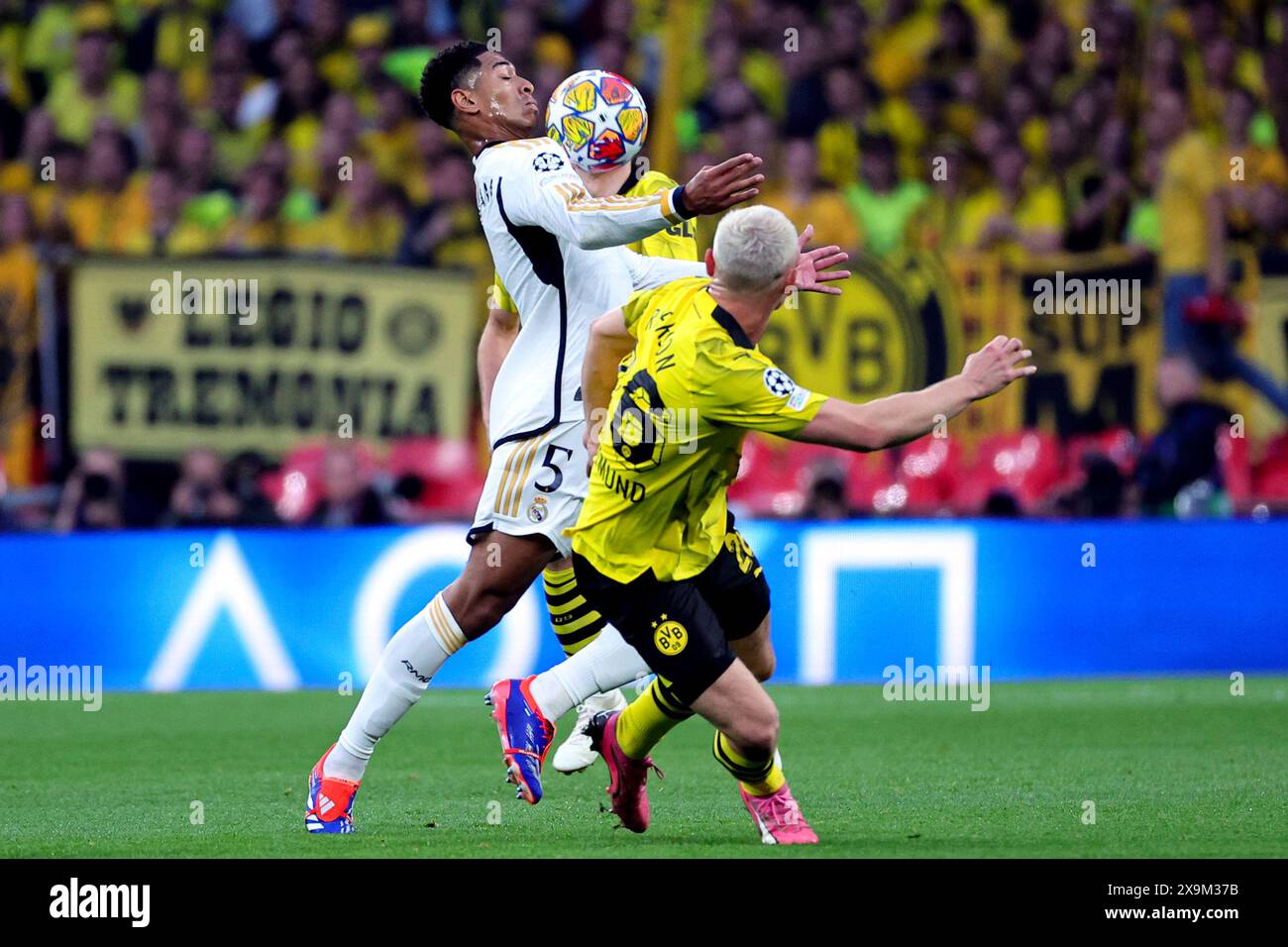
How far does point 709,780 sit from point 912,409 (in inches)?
108

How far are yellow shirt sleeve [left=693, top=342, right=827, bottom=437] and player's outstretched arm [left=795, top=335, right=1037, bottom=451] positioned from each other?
5 centimetres

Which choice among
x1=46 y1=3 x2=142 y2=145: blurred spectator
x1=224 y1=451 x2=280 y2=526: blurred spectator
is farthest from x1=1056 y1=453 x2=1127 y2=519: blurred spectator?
x1=46 y1=3 x2=142 y2=145: blurred spectator

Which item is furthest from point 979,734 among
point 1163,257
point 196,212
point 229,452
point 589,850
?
point 196,212

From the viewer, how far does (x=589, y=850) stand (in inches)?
225

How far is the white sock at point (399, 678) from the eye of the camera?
6344 millimetres

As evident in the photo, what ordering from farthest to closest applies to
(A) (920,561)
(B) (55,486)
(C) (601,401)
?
1. (B) (55,486)
2. (A) (920,561)
3. (C) (601,401)

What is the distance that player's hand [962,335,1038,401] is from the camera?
17.7ft

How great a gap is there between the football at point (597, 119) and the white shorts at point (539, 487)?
3.62 feet

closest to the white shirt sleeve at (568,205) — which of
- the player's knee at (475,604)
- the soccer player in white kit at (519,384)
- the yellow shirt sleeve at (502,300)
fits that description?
the soccer player in white kit at (519,384)

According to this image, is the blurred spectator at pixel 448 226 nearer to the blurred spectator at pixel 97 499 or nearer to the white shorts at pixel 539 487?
the blurred spectator at pixel 97 499

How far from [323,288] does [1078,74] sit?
523 centimetres

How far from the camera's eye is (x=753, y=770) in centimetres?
586

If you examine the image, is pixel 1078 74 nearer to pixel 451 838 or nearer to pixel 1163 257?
pixel 1163 257

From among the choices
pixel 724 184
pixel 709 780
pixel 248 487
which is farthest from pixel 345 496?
pixel 724 184
